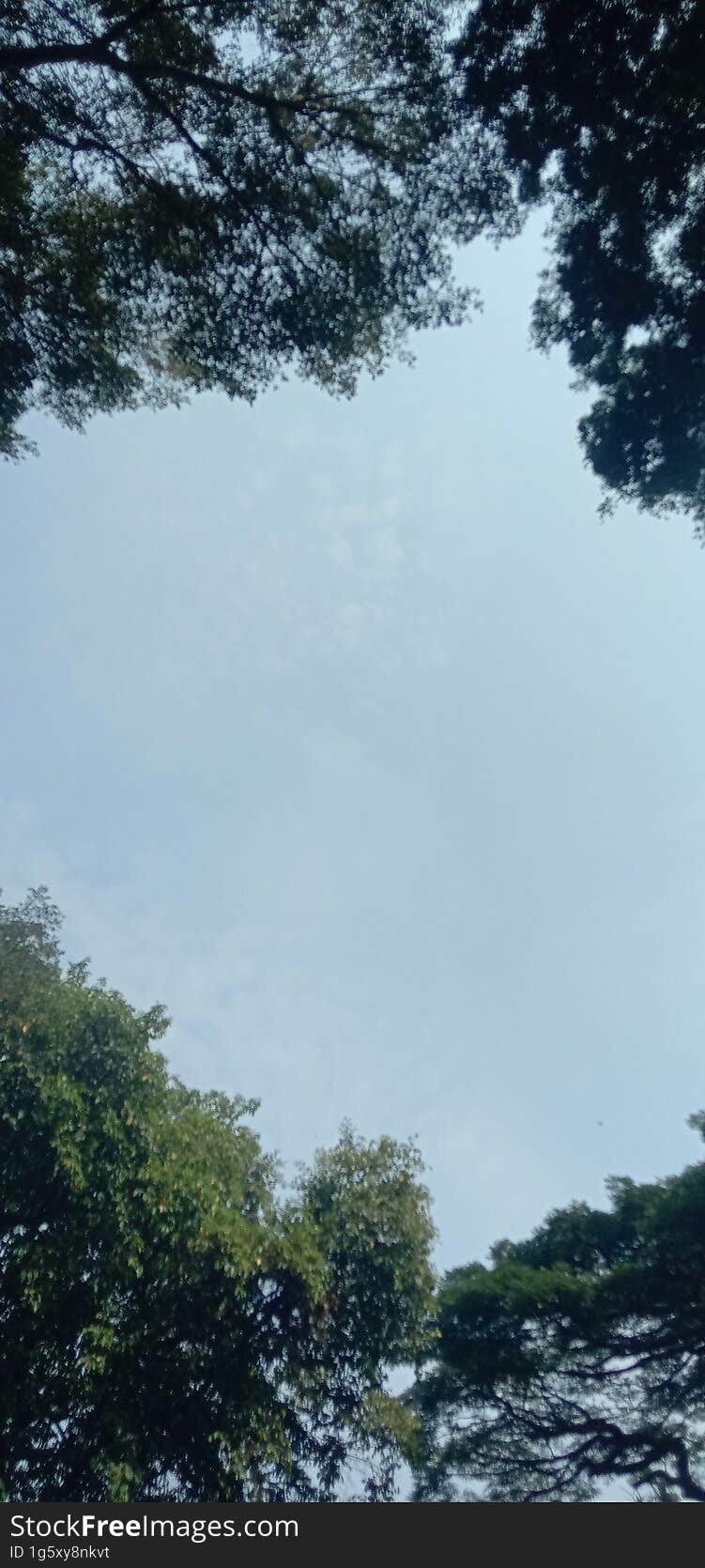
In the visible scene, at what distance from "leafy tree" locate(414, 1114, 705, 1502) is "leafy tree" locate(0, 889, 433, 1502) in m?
3.60

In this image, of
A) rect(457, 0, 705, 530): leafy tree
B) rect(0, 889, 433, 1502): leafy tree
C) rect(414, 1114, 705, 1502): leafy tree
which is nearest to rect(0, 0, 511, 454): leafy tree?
rect(457, 0, 705, 530): leafy tree

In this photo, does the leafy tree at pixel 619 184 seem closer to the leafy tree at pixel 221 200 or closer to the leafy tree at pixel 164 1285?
the leafy tree at pixel 221 200

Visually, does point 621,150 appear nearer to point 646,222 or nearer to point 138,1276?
point 646,222

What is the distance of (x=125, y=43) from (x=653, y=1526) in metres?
22.9

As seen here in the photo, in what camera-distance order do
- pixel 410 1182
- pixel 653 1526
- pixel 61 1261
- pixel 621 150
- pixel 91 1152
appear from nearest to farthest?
pixel 653 1526
pixel 621 150
pixel 61 1261
pixel 91 1152
pixel 410 1182

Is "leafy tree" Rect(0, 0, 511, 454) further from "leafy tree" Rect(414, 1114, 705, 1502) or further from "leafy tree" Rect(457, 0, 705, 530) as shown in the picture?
"leafy tree" Rect(414, 1114, 705, 1502)

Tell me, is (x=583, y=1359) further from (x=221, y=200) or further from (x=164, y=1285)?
(x=221, y=200)

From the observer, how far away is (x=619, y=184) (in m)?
11.2

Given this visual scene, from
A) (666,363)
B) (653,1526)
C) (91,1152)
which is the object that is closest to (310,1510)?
(653,1526)

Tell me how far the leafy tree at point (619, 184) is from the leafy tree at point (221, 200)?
84 cm

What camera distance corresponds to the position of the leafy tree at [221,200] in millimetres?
10641

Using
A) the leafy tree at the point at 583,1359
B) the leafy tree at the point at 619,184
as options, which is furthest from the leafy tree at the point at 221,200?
the leafy tree at the point at 583,1359

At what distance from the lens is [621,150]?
434 inches

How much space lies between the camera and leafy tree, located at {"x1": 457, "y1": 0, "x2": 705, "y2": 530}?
33.6ft
